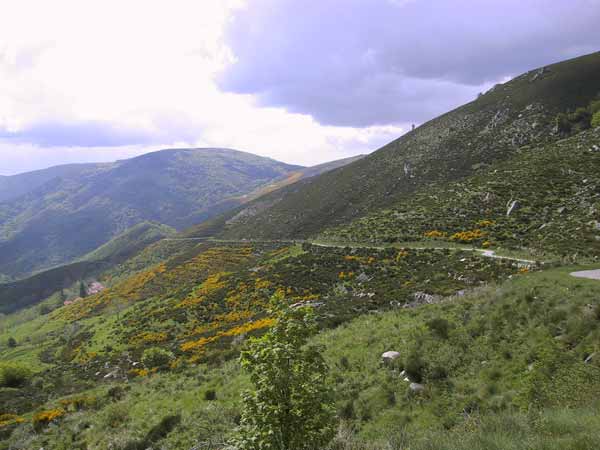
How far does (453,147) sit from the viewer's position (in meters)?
74.8

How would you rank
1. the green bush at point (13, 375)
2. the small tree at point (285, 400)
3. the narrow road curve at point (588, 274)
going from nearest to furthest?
the small tree at point (285, 400) < the narrow road curve at point (588, 274) < the green bush at point (13, 375)

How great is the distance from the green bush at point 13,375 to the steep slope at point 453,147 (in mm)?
49326

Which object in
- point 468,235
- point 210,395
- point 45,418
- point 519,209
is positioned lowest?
point 45,418

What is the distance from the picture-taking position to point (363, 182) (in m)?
84.6

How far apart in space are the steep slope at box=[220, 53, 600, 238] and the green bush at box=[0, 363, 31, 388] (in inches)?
1942

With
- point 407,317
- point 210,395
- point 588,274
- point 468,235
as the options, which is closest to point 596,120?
point 468,235

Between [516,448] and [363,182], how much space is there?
81.4 metres

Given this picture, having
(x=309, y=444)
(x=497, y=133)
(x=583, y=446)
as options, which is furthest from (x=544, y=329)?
(x=497, y=133)

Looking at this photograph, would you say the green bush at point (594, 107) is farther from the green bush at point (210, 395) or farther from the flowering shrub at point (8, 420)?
the flowering shrub at point (8, 420)

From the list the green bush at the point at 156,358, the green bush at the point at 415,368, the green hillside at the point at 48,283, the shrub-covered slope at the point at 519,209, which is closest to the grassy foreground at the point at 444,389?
the green bush at the point at 415,368

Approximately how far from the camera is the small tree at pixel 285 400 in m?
6.38

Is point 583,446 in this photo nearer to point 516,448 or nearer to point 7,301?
point 516,448

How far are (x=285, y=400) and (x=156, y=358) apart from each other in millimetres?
27895

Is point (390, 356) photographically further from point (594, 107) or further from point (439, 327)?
point (594, 107)
